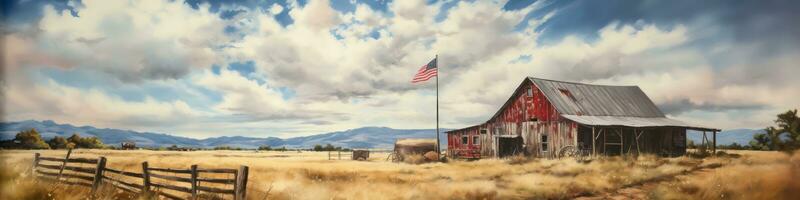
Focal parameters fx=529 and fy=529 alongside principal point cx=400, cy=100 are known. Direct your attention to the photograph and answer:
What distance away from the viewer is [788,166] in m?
12.6

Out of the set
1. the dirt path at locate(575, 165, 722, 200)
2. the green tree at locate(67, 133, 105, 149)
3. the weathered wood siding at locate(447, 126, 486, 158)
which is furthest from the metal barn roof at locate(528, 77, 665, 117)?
the green tree at locate(67, 133, 105, 149)

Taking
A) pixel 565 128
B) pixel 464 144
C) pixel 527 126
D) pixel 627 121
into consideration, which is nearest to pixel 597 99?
pixel 627 121

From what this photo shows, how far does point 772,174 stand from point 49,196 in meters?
15.2

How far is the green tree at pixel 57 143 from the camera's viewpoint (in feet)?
164

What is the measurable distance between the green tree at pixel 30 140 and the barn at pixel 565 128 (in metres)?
37.0

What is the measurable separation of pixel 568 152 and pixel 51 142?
47.5 meters

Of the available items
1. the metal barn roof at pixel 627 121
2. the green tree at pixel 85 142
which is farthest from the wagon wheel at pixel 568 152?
the green tree at pixel 85 142

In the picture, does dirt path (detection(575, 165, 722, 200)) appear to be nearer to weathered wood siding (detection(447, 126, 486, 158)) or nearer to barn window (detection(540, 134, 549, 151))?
barn window (detection(540, 134, 549, 151))

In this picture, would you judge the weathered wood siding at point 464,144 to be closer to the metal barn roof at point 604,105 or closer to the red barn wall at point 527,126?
the red barn wall at point 527,126

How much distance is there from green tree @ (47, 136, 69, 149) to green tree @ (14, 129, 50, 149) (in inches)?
82.5

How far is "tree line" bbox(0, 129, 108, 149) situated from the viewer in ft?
150

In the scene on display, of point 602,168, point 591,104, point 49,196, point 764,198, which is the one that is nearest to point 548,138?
point 591,104

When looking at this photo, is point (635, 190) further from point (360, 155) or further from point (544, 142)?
point (360, 155)

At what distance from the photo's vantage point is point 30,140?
45.8 meters
